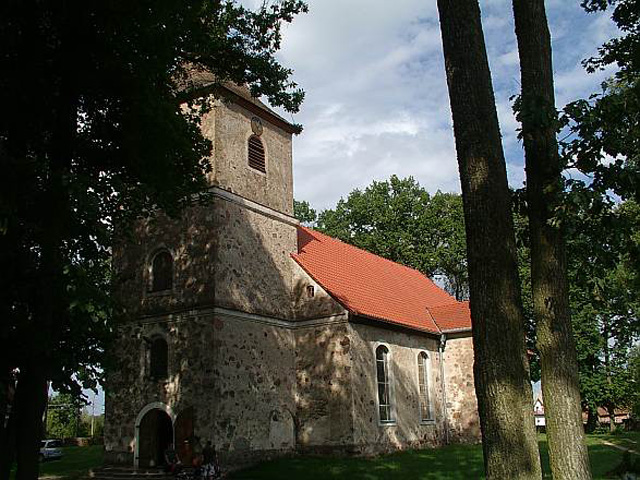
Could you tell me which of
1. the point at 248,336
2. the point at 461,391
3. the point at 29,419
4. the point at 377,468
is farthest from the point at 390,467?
the point at 29,419

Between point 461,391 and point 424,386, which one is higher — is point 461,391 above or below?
below

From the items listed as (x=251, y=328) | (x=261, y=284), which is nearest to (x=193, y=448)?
(x=251, y=328)

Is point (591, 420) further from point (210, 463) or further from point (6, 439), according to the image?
Answer: point (6, 439)

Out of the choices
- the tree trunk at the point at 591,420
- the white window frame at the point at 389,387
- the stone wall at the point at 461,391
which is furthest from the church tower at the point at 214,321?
the tree trunk at the point at 591,420

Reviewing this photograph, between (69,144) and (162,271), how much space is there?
8.36 metres

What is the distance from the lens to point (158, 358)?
58.7 ft

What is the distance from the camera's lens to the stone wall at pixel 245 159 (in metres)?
18.4

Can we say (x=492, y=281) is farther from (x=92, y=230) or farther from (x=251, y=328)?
(x=251, y=328)

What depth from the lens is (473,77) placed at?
6.34 meters

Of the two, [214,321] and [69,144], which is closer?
[69,144]

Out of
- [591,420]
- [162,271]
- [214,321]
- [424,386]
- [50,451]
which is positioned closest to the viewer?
[214,321]

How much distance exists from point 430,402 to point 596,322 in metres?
12.7

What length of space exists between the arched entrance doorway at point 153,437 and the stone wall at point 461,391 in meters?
11.0

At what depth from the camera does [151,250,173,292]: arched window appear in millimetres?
18359
